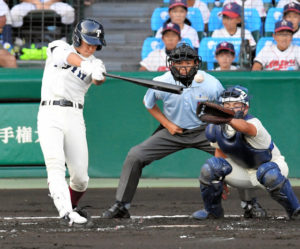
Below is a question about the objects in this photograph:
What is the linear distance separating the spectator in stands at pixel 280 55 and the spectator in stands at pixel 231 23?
23cm

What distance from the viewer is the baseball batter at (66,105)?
22.0 ft

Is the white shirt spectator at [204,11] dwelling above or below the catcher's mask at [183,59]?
above

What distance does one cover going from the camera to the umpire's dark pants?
7426 mm

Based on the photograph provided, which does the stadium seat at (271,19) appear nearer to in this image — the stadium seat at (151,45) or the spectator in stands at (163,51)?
the stadium seat at (151,45)

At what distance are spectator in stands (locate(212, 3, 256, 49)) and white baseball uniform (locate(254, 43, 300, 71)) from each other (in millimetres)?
205

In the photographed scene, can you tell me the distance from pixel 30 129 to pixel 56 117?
390 cm

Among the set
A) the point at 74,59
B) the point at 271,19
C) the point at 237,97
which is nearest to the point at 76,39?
the point at 74,59

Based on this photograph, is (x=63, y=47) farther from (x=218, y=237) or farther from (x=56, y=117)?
(x=218, y=237)

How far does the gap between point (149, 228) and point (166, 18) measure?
526 centimetres

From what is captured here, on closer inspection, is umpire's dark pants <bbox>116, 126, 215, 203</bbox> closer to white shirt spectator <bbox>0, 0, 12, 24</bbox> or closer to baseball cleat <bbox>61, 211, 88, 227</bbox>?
baseball cleat <bbox>61, 211, 88, 227</bbox>

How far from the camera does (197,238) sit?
596cm

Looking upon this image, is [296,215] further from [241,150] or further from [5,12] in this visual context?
[5,12]

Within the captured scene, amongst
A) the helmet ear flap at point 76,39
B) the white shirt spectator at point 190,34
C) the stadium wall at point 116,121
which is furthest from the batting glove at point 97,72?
the white shirt spectator at point 190,34

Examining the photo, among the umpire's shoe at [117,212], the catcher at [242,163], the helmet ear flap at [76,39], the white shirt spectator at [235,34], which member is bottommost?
the umpire's shoe at [117,212]
